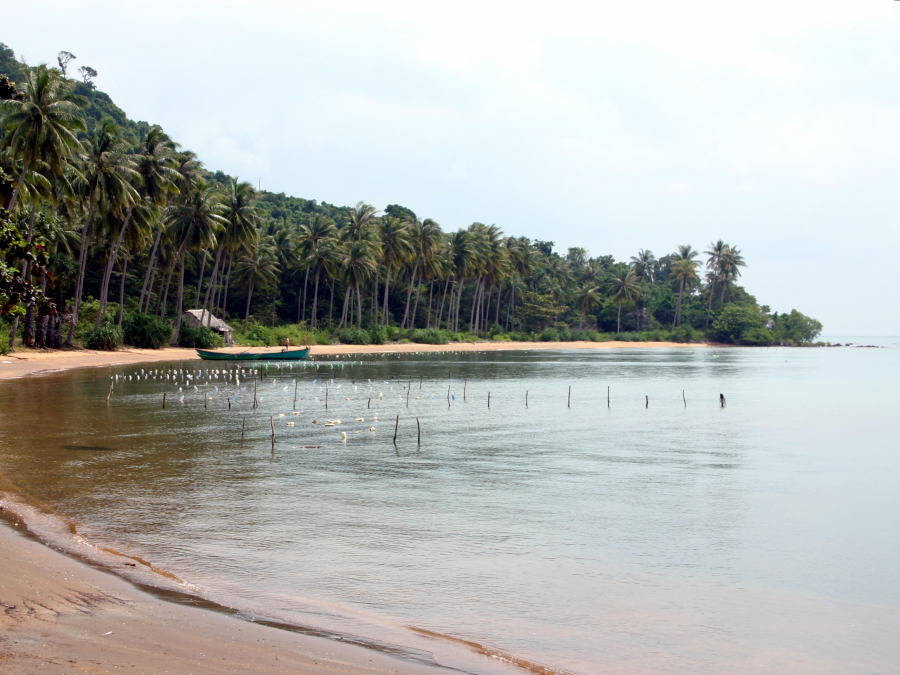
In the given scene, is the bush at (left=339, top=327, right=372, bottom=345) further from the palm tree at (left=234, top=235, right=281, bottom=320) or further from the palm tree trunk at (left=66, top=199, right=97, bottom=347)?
the palm tree trunk at (left=66, top=199, right=97, bottom=347)

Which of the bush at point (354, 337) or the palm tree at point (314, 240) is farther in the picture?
the bush at point (354, 337)

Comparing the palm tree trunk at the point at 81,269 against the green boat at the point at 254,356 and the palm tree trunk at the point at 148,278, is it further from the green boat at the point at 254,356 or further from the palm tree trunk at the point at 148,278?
the green boat at the point at 254,356

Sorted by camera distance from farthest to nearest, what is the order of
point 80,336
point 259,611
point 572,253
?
point 572,253 → point 80,336 → point 259,611

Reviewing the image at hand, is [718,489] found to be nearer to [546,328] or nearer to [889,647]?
[889,647]

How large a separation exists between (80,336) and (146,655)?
200 ft

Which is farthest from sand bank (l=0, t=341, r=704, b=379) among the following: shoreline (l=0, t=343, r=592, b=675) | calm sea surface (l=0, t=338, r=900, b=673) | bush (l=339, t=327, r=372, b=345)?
shoreline (l=0, t=343, r=592, b=675)

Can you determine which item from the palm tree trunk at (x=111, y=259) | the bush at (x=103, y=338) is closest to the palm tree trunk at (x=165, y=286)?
the palm tree trunk at (x=111, y=259)

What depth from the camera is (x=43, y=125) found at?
43594 millimetres

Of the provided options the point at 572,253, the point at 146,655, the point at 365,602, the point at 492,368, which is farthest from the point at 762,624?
the point at 572,253

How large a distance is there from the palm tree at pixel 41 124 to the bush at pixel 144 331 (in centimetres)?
2327

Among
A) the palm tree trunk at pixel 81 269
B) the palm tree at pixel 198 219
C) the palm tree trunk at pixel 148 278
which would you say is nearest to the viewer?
the palm tree trunk at pixel 81 269

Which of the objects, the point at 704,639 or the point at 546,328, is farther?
the point at 546,328

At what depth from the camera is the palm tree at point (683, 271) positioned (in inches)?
5330

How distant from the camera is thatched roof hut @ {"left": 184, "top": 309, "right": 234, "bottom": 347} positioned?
2967 inches
